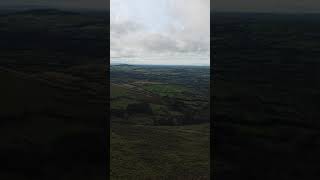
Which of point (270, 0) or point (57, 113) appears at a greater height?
point (270, 0)

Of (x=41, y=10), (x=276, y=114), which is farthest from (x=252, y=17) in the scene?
(x=41, y=10)

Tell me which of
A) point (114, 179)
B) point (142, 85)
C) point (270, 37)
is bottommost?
point (114, 179)

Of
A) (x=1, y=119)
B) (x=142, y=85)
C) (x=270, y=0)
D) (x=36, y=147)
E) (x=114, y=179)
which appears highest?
(x=270, y=0)

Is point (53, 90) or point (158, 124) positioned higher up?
point (53, 90)

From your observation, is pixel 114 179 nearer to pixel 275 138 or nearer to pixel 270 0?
pixel 275 138

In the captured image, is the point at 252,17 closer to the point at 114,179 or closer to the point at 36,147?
the point at 114,179

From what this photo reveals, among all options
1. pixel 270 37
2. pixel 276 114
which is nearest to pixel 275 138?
pixel 276 114

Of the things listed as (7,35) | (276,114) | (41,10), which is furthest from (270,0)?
(7,35)

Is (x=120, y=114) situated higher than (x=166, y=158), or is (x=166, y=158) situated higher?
(x=120, y=114)
